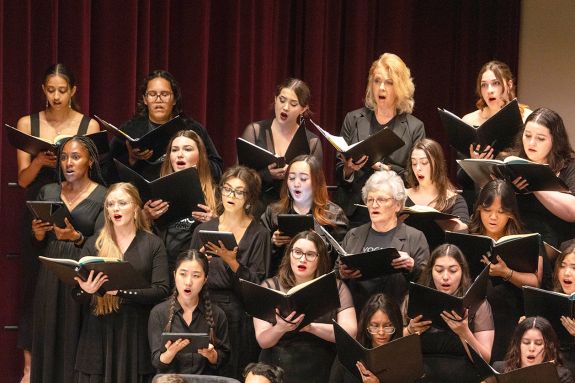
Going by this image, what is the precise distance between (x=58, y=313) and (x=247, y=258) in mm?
981

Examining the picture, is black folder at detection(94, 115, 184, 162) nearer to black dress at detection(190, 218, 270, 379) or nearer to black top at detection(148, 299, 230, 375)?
black dress at detection(190, 218, 270, 379)

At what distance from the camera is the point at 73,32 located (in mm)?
6617

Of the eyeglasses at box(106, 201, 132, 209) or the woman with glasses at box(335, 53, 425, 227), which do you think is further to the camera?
the woman with glasses at box(335, 53, 425, 227)

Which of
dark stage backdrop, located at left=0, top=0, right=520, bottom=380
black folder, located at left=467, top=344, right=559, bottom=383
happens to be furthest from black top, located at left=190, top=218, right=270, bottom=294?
dark stage backdrop, located at left=0, top=0, right=520, bottom=380

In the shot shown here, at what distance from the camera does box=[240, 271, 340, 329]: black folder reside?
4.77 metres

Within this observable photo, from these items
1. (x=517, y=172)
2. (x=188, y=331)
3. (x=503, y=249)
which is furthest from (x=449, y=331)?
(x=188, y=331)

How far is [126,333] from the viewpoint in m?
5.35

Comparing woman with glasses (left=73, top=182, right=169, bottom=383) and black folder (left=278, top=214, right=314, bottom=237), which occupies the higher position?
black folder (left=278, top=214, right=314, bottom=237)

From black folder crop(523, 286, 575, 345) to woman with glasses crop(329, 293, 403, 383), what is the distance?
57cm

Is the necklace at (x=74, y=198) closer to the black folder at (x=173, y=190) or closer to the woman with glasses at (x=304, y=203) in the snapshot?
the black folder at (x=173, y=190)

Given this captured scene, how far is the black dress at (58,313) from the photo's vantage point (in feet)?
18.1

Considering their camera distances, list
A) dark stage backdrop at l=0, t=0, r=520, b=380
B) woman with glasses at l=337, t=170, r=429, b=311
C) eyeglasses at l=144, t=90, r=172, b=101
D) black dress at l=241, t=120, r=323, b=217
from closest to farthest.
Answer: woman with glasses at l=337, t=170, r=429, b=311 → black dress at l=241, t=120, r=323, b=217 → eyeglasses at l=144, t=90, r=172, b=101 → dark stage backdrop at l=0, t=0, r=520, b=380

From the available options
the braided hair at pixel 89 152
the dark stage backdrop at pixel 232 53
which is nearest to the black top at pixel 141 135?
the braided hair at pixel 89 152

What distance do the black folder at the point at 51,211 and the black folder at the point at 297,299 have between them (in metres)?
1.00
